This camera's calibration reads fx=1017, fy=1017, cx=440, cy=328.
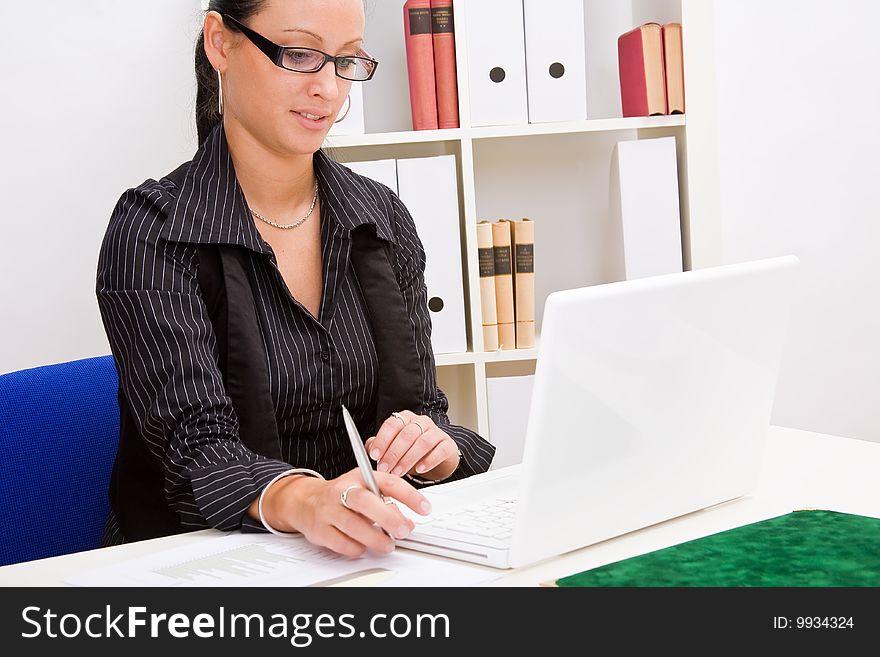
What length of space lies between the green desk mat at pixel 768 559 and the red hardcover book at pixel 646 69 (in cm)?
162

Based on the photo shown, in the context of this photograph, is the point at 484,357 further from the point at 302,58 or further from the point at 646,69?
the point at 302,58

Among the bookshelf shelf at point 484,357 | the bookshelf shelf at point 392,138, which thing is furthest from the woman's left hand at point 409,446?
the bookshelf shelf at point 392,138

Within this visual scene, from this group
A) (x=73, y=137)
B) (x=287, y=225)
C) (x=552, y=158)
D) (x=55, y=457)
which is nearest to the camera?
(x=55, y=457)

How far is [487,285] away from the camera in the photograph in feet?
8.05

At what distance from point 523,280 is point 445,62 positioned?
553mm

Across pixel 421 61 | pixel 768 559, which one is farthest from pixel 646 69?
pixel 768 559

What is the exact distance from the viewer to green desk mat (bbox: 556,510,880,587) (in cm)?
87

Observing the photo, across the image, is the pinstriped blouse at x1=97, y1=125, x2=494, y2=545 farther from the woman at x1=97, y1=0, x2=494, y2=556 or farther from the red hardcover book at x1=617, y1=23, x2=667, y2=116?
the red hardcover book at x1=617, y1=23, x2=667, y2=116

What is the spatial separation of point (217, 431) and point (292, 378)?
9.7 inches

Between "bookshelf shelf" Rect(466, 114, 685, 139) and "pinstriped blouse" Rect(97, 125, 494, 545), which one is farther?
"bookshelf shelf" Rect(466, 114, 685, 139)

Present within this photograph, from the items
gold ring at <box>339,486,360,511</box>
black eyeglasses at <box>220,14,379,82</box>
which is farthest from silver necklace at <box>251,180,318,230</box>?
gold ring at <box>339,486,360,511</box>

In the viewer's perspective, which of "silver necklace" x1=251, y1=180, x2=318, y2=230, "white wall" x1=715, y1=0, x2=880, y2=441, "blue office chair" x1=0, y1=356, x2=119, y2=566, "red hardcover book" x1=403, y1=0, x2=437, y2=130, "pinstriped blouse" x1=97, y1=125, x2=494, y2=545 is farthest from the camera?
"white wall" x1=715, y1=0, x2=880, y2=441

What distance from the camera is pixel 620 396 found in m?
0.92
